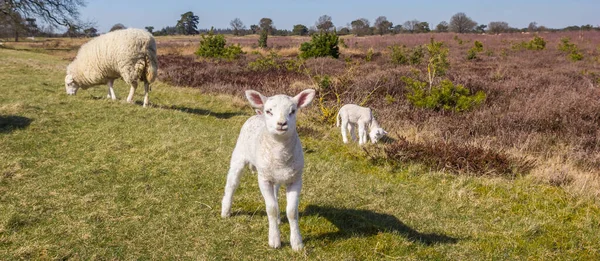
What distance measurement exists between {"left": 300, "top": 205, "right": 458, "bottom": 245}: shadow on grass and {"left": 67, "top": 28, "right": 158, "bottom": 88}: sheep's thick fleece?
7.20 m

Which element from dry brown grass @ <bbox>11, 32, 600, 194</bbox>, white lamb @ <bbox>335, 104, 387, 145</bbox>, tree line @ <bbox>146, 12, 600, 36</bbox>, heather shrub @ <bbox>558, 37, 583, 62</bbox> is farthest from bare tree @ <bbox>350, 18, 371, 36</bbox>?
white lamb @ <bbox>335, 104, 387, 145</bbox>

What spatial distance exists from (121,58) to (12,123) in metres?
3.07

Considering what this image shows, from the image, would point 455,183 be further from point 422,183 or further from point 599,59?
point 599,59

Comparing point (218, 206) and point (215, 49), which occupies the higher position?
point (215, 49)

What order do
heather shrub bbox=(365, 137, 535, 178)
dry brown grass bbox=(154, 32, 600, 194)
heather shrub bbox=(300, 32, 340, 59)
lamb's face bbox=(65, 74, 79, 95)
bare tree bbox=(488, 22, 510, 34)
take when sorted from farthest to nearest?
1. bare tree bbox=(488, 22, 510, 34)
2. heather shrub bbox=(300, 32, 340, 59)
3. lamb's face bbox=(65, 74, 79, 95)
4. dry brown grass bbox=(154, 32, 600, 194)
5. heather shrub bbox=(365, 137, 535, 178)

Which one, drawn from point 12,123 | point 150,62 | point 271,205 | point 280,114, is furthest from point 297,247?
point 150,62

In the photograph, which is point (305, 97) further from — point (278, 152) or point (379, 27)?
point (379, 27)

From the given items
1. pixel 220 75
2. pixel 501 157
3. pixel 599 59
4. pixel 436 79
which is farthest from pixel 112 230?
pixel 599 59

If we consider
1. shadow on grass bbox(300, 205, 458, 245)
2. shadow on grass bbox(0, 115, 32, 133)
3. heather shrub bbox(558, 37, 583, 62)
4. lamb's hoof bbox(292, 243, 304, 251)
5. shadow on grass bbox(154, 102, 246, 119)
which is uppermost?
heather shrub bbox(558, 37, 583, 62)

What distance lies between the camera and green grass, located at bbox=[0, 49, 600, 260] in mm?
3836

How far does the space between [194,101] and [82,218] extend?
839 cm

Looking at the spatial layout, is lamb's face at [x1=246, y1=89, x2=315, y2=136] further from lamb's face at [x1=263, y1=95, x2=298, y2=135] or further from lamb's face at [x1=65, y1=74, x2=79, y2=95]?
lamb's face at [x1=65, y1=74, x2=79, y2=95]

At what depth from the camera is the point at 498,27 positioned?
255 ft

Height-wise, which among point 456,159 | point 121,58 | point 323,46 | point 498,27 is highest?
point 498,27
